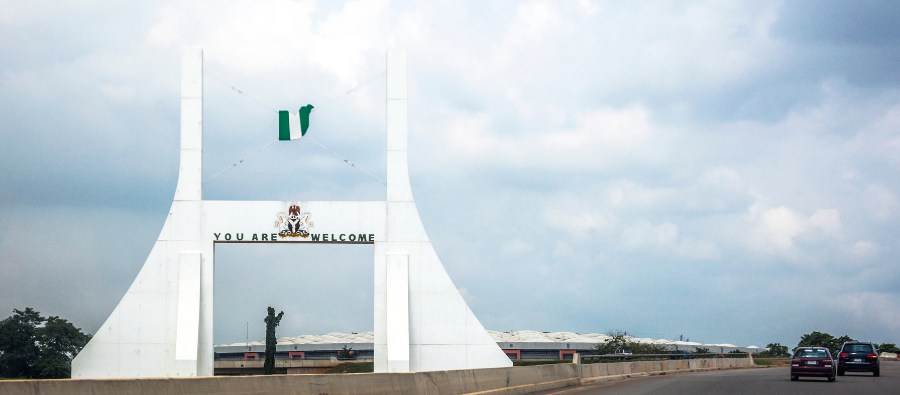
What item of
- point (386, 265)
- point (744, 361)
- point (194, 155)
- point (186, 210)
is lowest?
point (744, 361)

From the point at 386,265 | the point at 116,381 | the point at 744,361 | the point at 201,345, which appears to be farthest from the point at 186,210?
the point at 744,361

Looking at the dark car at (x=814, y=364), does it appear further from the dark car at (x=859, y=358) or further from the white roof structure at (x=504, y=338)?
the white roof structure at (x=504, y=338)

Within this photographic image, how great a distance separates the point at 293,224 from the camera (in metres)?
33.8

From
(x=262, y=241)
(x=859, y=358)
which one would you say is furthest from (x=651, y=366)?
(x=262, y=241)

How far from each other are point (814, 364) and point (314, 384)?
24383 millimetres

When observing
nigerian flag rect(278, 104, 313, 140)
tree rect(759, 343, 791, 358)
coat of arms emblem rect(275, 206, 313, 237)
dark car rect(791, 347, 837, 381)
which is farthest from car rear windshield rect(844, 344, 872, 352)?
tree rect(759, 343, 791, 358)

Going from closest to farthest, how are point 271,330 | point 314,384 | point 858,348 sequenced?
1. point 314,384
2. point 858,348
3. point 271,330

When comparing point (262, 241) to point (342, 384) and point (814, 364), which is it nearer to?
point (342, 384)

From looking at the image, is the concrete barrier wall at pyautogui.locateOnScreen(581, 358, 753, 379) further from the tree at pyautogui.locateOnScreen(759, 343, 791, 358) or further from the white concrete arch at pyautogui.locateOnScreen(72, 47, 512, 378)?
the tree at pyautogui.locateOnScreen(759, 343, 791, 358)

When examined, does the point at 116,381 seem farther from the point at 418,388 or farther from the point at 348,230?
the point at 348,230

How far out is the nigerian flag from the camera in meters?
34.4

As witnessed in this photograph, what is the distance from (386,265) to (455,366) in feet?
16.8

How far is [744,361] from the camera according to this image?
209ft

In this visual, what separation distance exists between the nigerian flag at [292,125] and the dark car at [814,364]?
21.9m
